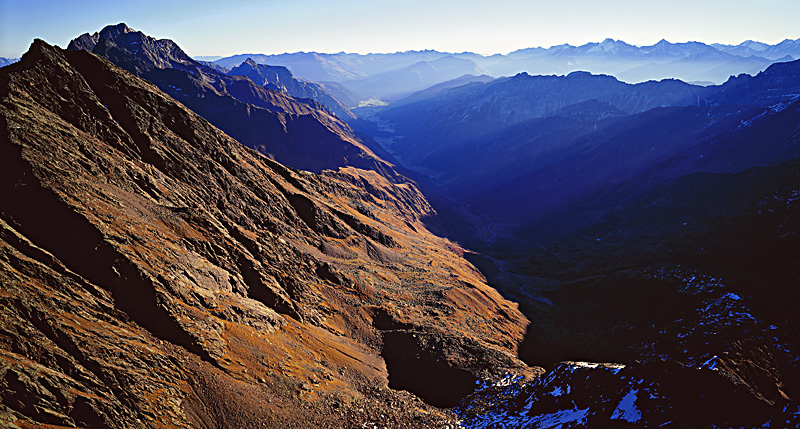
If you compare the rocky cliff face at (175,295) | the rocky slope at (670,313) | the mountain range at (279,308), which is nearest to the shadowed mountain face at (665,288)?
the rocky slope at (670,313)

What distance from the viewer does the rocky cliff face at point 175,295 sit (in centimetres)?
3078

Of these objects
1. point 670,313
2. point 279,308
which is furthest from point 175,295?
point 670,313

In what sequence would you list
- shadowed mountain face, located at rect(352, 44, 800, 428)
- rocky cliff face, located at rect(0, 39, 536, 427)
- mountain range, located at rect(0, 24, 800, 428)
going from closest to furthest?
rocky cliff face, located at rect(0, 39, 536, 427) < mountain range, located at rect(0, 24, 800, 428) < shadowed mountain face, located at rect(352, 44, 800, 428)

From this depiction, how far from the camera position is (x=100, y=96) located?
59.6 m

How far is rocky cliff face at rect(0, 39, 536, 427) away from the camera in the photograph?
3078 cm

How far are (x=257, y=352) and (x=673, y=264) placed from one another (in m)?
92.1

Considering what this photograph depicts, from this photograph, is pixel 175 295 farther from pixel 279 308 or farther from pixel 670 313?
pixel 670 313

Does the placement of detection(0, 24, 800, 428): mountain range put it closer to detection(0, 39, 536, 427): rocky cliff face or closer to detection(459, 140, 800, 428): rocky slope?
detection(0, 39, 536, 427): rocky cliff face

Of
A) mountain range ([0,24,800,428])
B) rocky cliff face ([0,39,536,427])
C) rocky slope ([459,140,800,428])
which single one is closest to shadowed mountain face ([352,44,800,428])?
rocky slope ([459,140,800,428])

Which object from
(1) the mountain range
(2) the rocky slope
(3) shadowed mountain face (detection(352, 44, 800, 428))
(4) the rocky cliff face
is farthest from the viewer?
(3) shadowed mountain face (detection(352, 44, 800, 428))

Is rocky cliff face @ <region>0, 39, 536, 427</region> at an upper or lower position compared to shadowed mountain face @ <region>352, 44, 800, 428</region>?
upper

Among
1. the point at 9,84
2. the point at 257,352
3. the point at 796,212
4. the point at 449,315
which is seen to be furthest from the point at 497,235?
the point at 9,84

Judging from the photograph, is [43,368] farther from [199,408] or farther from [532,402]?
[532,402]

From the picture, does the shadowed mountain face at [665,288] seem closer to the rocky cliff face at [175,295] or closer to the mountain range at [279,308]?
the mountain range at [279,308]
